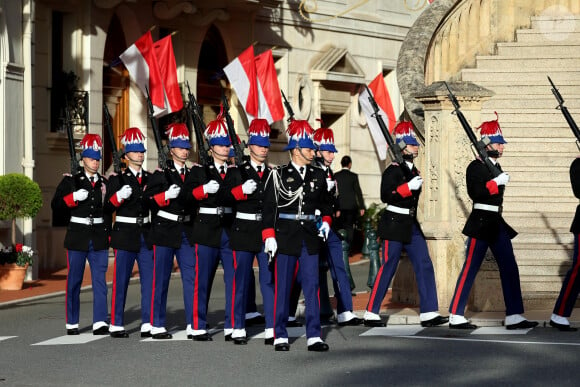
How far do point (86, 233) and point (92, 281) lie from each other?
0.48 m

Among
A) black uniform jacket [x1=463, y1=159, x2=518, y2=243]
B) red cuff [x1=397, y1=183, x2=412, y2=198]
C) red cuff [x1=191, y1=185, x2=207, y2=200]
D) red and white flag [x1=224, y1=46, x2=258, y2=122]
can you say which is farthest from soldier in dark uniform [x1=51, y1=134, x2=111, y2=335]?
red and white flag [x1=224, y1=46, x2=258, y2=122]

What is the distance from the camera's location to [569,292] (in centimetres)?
1636

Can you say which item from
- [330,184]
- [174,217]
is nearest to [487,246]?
[330,184]

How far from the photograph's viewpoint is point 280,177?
15.1m

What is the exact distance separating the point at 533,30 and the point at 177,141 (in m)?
8.94

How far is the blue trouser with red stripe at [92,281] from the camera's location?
16734mm

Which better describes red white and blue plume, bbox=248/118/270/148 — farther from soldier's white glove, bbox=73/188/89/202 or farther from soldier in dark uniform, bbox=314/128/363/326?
soldier's white glove, bbox=73/188/89/202

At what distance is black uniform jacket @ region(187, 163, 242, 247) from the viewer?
16234 mm

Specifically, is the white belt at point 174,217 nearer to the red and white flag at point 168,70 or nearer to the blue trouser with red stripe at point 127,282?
the blue trouser with red stripe at point 127,282

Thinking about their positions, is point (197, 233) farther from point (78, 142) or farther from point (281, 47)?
point (281, 47)

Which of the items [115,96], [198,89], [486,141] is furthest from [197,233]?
[198,89]

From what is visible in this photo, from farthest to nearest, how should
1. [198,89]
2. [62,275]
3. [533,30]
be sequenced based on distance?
1. [198,89]
2. [62,275]
3. [533,30]

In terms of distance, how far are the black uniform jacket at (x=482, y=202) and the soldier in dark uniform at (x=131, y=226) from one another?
3129 millimetres

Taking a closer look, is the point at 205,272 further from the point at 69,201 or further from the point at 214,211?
the point at 69,201
